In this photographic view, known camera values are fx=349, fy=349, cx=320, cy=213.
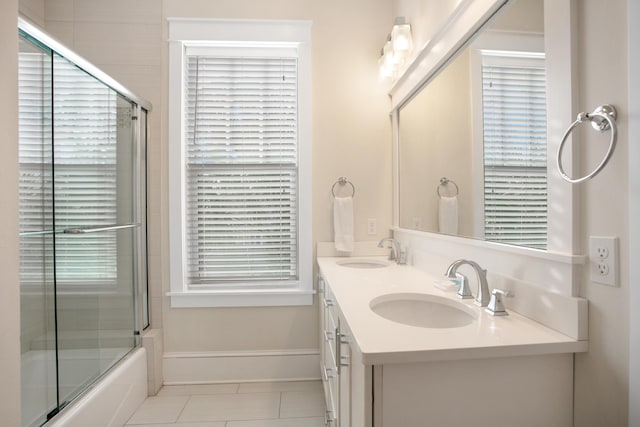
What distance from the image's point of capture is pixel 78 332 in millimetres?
1735

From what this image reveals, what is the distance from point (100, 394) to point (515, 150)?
2.10m

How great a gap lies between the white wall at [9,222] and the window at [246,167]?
3.98 feet

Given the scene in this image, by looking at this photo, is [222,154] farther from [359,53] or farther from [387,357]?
[387,357]

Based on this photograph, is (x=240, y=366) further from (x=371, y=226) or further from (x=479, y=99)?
(x=479, y=99)

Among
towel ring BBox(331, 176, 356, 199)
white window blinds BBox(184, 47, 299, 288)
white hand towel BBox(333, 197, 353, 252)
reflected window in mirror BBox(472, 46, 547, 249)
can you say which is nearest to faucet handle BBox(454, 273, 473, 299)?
reflected window in mirror BBox(472, 46, 547, 249)

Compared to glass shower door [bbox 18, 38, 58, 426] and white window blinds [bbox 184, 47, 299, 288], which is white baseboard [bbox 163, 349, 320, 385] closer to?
white window blinds [bbox 184, 47, 299, 288]

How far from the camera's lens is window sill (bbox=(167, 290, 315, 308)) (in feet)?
7.71

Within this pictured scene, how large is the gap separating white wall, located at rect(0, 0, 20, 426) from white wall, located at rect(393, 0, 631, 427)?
1652mm

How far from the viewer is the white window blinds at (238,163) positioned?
7.86 ft

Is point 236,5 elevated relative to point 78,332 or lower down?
elevated

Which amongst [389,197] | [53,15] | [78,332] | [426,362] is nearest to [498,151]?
[426,362]

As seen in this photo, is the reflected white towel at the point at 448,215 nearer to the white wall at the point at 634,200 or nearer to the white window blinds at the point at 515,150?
the white window blinds at the point at 515,150

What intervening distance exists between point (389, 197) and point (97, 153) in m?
1.79

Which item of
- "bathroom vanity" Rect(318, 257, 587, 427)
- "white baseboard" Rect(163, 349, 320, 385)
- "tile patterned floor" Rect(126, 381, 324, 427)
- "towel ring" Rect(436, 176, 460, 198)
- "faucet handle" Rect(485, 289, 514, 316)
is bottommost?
"tile patterned floor" Rect(126, 381, 324, 427)
